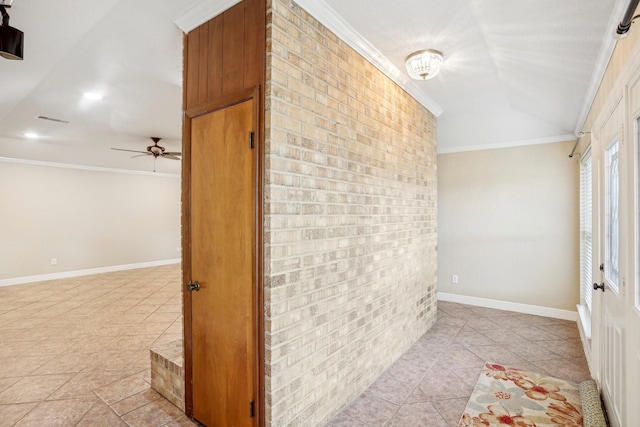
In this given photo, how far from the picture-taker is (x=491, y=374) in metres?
2.74

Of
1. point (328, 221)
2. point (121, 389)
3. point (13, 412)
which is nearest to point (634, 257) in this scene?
point (328, 221)

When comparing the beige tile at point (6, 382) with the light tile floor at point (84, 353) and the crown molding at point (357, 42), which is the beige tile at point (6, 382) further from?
the crown molding at point (357, 42)

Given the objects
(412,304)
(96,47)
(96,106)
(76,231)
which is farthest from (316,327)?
(76,231)

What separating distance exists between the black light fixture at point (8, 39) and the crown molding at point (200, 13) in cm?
81

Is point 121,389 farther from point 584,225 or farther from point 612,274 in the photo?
point 584,225

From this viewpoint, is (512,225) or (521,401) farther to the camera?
(512,225)

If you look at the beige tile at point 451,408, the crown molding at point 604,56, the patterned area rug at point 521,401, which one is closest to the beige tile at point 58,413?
the beige tile at point 451,408

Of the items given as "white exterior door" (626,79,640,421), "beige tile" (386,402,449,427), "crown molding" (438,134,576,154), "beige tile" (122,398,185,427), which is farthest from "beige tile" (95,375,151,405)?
"crown molding" (438,134,576,154)

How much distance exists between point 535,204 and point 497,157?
Result: 81 centimetres

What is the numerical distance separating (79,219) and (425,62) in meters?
7.62

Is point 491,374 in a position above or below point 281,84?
below

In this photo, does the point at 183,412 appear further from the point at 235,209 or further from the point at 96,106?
the point at 96,106

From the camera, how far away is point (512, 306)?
14.6 ft

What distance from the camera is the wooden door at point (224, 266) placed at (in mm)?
1759
